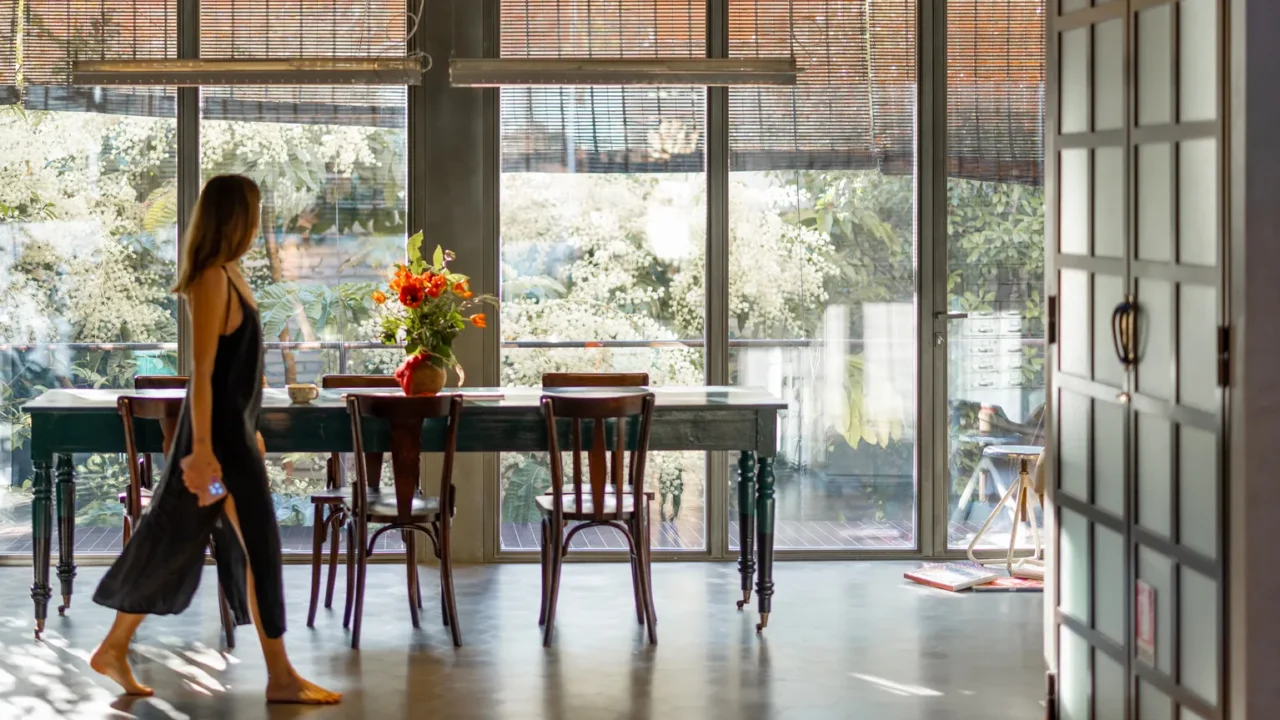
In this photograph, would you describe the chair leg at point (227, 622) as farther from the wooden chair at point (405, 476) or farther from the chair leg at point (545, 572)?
the chair leg at point (545, 572)

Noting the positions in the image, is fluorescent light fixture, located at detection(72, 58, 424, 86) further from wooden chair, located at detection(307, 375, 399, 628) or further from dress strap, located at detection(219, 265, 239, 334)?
dress strap, located at detection(219, 265, 239, 334)

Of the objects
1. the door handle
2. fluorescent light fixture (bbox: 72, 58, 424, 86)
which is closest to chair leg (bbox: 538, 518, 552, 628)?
fluorescent light fixture (bbox: 72, 58, 424, 86)

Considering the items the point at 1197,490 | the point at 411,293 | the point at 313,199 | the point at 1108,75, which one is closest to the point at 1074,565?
the point at 1197,490

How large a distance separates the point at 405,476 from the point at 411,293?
74 cm

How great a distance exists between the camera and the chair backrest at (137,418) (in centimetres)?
502

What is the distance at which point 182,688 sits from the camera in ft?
15.3

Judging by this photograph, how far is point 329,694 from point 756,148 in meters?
3.34

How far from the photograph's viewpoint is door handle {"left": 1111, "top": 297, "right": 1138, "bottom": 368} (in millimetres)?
3668

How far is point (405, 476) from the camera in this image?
17.0ft

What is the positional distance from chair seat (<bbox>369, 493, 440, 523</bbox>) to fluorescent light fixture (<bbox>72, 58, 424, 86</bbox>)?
177 cm

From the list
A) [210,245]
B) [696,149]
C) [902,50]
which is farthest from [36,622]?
[902,50]

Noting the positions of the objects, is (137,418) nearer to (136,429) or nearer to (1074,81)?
(136,429)

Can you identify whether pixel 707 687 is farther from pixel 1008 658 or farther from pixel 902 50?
pixel 902 50

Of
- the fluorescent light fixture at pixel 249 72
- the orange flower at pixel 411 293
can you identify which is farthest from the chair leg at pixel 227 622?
the fluorescent light fixture at pixel 249 72
